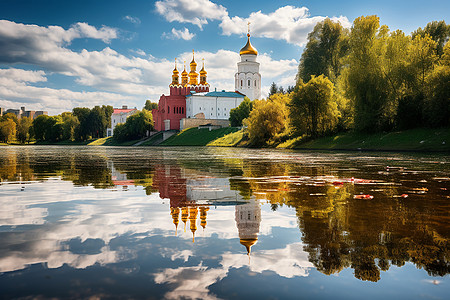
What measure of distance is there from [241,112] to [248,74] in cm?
3282

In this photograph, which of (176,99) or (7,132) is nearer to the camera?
(176,99)

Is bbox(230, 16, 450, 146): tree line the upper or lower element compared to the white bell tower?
lower

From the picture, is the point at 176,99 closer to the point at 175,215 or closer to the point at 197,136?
the point at 197,136

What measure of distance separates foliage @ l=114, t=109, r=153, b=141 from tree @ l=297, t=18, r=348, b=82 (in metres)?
63.1

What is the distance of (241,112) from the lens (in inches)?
4026

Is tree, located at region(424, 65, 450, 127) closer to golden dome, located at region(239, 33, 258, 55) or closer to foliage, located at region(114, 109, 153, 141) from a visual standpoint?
golden dome, located at region(239, 33, 258, 55)

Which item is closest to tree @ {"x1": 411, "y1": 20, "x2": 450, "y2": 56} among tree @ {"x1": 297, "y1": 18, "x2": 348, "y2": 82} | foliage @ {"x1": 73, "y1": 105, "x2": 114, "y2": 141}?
tree @ {"x1": 297, "y1": 18, "x2": 348, "y2": 82}

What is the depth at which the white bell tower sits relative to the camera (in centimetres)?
12775

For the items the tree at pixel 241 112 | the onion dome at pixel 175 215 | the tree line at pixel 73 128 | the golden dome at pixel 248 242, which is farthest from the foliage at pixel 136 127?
the golden dome at pixel 248 242

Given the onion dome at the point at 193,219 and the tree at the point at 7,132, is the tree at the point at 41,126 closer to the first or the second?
the tree at the point at 7,132

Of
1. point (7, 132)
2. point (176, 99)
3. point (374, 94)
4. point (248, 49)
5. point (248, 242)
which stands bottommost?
point (248, 242)

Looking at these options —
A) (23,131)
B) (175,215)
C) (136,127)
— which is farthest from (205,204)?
(23,131)

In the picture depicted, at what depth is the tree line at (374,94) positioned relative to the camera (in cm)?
4172

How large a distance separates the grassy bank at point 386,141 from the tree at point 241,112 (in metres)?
44.8
